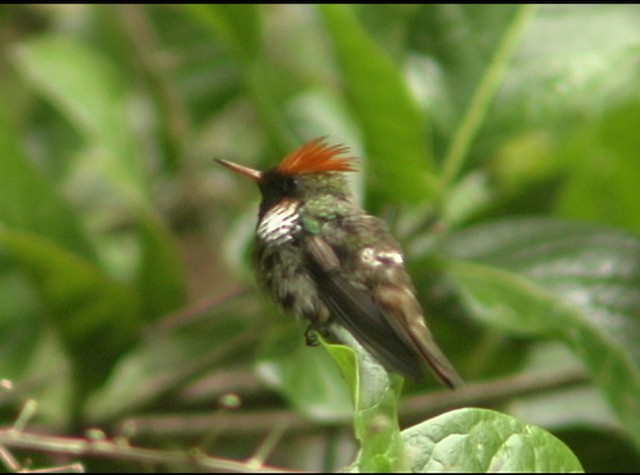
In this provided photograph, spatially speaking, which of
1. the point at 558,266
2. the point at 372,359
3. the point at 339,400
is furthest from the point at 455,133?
the point at 372,359

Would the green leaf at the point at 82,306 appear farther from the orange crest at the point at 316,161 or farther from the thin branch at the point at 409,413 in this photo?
the orange crest at the point at 316,161

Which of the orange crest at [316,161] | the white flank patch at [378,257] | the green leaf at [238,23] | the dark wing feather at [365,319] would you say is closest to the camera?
the dark wing feather at [365,319]

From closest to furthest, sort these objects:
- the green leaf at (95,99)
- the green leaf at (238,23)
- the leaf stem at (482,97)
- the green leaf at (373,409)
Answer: the green leaf at (373,409) → the leaf stem at (482,97) → the green leaf at (238,23) → the green leaf at (95,99)

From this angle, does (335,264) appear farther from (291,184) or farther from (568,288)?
(568,288)

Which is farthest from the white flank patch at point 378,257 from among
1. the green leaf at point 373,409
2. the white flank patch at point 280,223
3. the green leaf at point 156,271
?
the green leaf at point 156,271

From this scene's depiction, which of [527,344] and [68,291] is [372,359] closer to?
[68,291]

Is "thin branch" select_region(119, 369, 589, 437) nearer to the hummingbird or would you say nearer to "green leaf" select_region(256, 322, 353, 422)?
"green leaf" select_region(256, 322, 353, 422)
